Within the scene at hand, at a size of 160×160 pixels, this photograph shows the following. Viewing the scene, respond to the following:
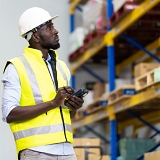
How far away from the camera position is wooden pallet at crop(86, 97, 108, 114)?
341 inches

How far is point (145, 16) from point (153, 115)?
194 cm

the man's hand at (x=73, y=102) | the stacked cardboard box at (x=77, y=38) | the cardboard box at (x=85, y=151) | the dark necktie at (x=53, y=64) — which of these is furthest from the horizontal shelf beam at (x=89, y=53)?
the man's hand at (x=73, y=102)

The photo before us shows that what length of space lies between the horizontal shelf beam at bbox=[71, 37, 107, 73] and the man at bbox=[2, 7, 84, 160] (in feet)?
17.3

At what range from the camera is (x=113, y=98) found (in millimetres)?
8117

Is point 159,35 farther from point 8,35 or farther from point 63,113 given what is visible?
point 63,113

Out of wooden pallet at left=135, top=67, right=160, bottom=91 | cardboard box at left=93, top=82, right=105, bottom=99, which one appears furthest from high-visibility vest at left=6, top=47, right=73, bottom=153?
cardboard box at left=93, top=82, right=105, bottom=99

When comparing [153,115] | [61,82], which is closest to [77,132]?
[153,115]

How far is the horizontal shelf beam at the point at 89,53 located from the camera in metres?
8.93

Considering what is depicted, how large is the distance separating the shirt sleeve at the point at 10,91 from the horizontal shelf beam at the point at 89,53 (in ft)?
17.8

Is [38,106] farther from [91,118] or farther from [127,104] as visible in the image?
[91,118]

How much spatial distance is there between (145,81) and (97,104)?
2297 mm

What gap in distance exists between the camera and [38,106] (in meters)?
3.26

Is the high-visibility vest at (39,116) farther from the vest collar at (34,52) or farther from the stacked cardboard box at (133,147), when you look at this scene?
the stacked cardboard box at (133,147)

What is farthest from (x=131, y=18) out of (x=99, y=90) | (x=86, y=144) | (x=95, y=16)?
(x=99, y=90)
